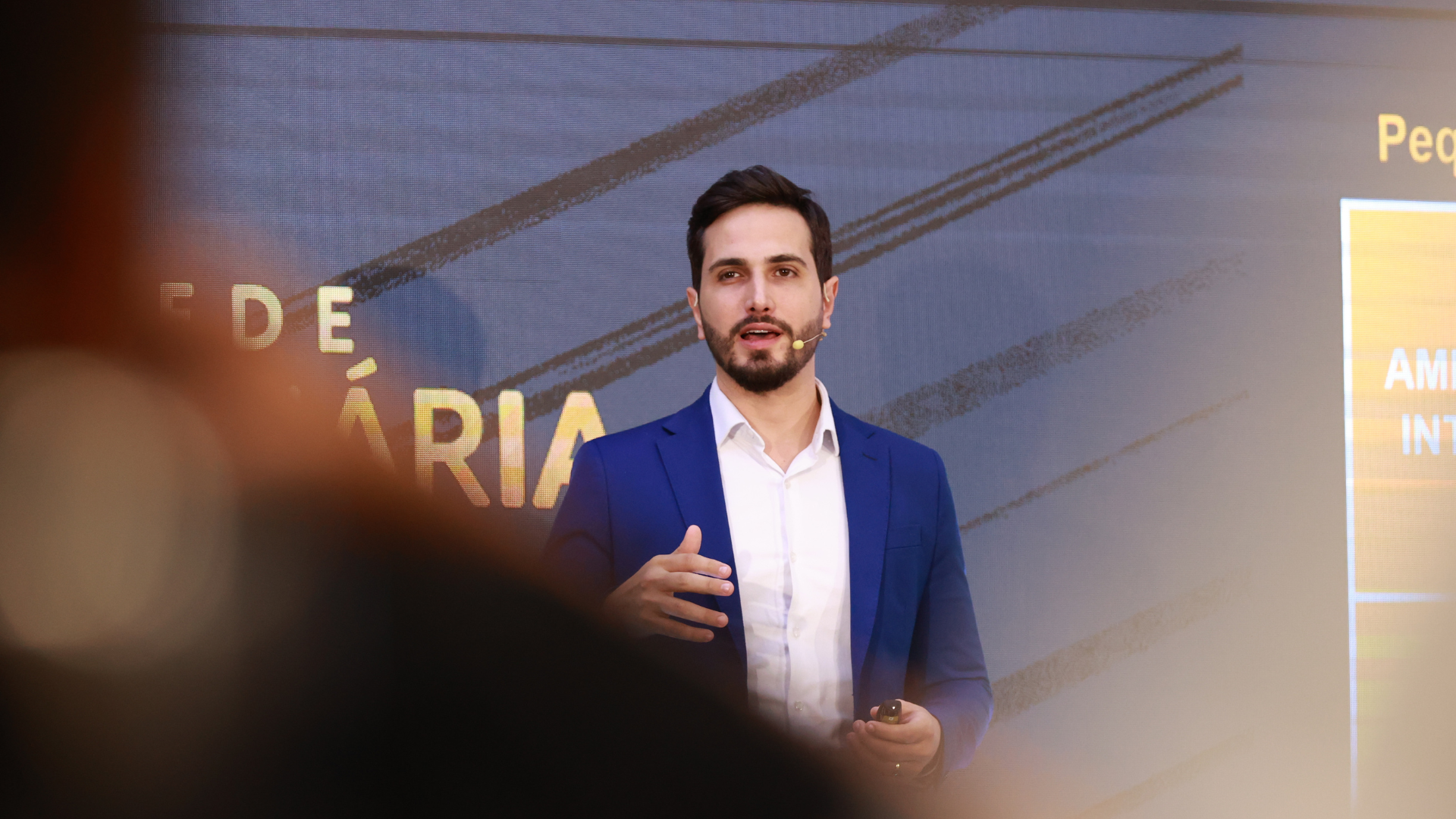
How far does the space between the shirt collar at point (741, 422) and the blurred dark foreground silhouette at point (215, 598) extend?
404 millimetres

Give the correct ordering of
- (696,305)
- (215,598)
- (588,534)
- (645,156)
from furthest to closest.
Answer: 1. (645,156)
2. (215,598)
3. (696,305)
4. (588,534)

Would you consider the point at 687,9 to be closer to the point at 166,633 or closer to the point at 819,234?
the point at 819,234

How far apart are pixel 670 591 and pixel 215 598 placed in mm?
921

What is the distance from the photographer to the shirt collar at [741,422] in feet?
5.59

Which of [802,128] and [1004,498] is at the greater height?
[802,128]

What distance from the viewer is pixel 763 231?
5.60 feet

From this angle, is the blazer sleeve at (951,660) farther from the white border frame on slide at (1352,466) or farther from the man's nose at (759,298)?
the white border frame on slide at (1352,466)

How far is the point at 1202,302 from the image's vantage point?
210 centimetres

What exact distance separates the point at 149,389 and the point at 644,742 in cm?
106

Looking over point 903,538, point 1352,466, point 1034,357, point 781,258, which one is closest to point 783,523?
point 903,538

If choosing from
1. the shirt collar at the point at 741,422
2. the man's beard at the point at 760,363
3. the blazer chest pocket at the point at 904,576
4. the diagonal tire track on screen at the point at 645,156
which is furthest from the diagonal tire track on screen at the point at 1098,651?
the diagonal tire track on screen at the point at 645,156

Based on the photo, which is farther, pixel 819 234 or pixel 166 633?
pixel 166 633

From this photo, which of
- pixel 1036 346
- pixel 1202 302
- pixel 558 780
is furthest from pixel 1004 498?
pixel 558 780

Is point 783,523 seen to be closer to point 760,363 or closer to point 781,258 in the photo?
point 760,363
